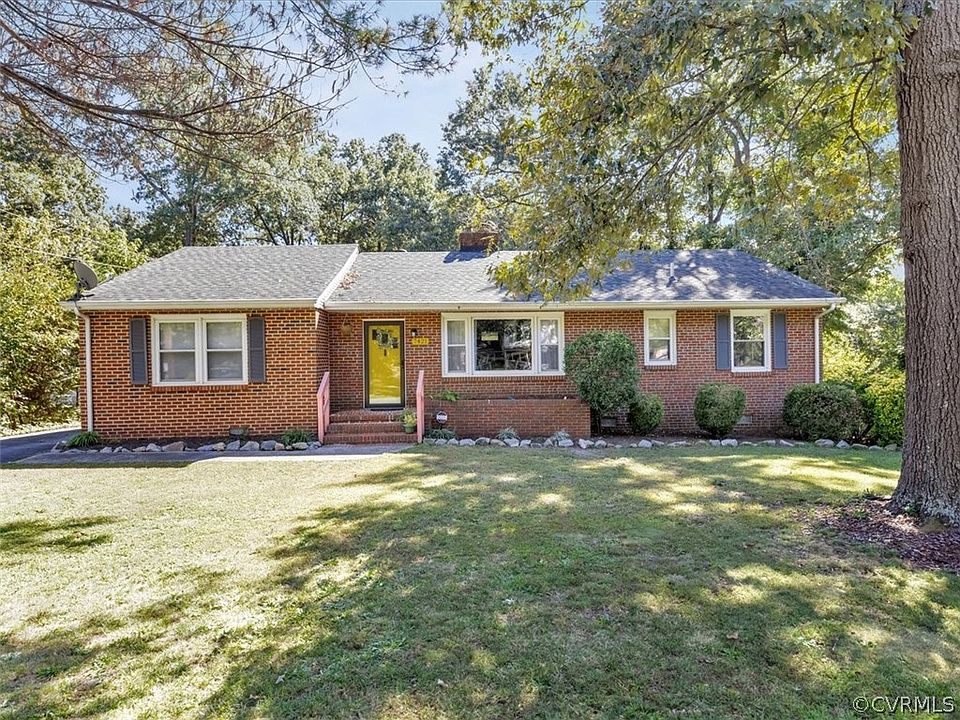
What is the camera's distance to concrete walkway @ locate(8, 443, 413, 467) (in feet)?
29.5

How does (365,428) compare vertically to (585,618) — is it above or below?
above

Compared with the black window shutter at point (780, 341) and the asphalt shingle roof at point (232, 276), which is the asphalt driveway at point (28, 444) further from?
the black window shutter at point (780, 341)

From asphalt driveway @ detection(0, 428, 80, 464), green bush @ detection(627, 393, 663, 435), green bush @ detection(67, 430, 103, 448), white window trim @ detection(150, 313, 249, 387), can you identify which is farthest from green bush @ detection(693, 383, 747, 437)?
asphalt driveway @ detection(0, 428, 80, 464)

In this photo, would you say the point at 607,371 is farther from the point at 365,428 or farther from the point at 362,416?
the point at 362,416

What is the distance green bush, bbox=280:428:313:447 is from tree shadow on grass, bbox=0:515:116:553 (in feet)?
15.1

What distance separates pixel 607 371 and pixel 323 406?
5648mm

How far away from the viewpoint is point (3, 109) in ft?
18.3

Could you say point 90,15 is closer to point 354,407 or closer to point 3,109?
point 3,109

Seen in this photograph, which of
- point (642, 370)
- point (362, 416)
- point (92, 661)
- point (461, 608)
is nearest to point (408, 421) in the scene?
point (362, 416)

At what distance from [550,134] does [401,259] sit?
950 cm

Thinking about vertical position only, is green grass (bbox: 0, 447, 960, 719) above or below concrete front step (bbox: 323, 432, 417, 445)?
below

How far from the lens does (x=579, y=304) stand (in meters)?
11.8

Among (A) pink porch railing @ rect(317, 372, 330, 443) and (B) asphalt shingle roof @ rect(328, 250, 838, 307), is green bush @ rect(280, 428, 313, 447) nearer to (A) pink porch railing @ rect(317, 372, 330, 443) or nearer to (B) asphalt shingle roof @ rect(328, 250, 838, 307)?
(A) pink porch railing @ rect(317, 372, 330, 443)

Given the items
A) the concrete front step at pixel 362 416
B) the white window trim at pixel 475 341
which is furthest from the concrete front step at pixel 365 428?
the white window trim at pixel 475 341
